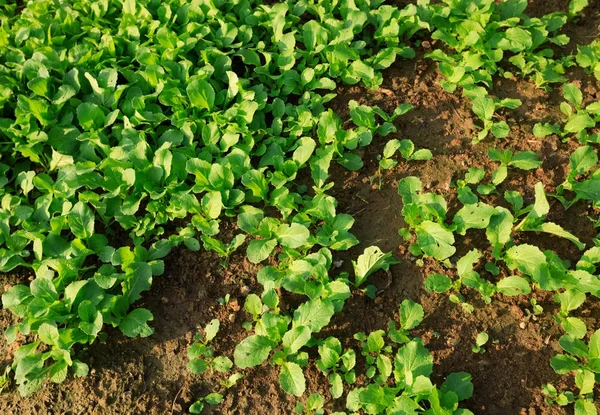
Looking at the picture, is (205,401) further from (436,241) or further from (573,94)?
(573,94)

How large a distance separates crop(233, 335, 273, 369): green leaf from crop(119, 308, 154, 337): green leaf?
476 mm

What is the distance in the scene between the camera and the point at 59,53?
152 inches

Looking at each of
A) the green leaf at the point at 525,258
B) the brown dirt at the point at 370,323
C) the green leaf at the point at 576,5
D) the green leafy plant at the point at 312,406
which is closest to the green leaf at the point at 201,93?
the brown dirt at the point at 370,323

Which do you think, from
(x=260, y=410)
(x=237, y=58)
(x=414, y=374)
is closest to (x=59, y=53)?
(x=237, y=58)

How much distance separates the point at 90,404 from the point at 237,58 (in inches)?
98.5

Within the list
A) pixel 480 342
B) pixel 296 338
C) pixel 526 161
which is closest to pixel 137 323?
pixel 296 338

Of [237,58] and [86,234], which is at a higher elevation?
[237,58]

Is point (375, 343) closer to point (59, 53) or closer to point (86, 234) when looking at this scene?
point (86, 234)

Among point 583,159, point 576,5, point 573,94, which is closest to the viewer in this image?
point 583,159

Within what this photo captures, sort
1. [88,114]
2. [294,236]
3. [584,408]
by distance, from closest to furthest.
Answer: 1. [584,408]
2. [294,236]
3. [88,114]

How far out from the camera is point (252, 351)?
271 centimetres

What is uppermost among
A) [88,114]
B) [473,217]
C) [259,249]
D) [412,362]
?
[88,114]

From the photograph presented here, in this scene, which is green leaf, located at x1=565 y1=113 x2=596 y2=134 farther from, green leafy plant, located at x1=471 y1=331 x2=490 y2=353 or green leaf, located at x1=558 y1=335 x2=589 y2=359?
green leafy plant, located at x1=471 y1=331 x2=490 y2=353

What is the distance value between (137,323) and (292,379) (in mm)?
843
